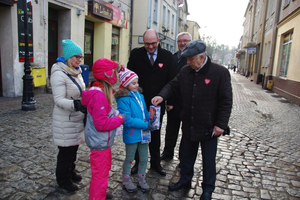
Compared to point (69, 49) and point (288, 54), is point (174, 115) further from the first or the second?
point (288, 54)

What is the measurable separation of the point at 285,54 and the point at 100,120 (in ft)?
46.6

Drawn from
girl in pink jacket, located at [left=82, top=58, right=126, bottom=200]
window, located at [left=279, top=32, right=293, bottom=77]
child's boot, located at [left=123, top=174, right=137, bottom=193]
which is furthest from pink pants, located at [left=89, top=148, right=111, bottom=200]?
window, located at [left=279, top=32, right=293, bottom=77]

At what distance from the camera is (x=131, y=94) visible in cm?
289

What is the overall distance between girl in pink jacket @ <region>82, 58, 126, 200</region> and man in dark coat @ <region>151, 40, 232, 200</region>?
2.44 feet

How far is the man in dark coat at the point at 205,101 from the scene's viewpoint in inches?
107

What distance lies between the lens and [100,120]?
7.81 feet

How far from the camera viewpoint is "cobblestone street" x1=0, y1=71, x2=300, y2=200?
3.03 m

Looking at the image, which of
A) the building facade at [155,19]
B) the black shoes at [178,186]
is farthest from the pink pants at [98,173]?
the building facade at [155,19]

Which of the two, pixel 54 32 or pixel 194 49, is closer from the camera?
pixel 194 49

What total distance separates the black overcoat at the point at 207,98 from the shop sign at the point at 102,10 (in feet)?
34.8

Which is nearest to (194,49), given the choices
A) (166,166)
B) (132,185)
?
(132,185)

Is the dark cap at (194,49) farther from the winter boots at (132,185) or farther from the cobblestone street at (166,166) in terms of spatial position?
the cobblestone street at (166,166)

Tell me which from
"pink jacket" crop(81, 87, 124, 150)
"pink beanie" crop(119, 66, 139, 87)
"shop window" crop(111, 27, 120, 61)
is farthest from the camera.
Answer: "shop window" crop(111, 27, 120, 61)

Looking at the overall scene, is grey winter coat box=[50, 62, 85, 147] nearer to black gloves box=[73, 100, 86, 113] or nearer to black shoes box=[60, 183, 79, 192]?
black gloves box=[73, 100, 86, 113]
